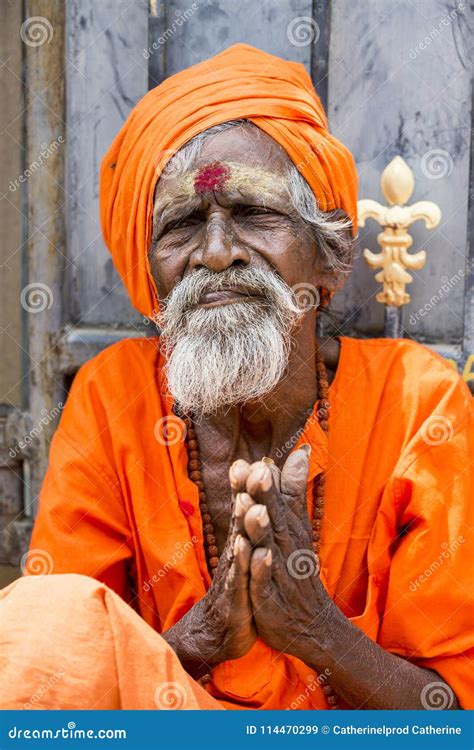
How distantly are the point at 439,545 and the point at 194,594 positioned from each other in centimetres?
65

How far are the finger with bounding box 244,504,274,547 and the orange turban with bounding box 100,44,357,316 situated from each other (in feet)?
2.79

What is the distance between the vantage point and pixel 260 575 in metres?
2.51

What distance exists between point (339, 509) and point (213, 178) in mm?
924

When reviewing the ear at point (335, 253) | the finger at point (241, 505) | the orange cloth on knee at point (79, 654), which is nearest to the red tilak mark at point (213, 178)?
the ear at point (335, 253)

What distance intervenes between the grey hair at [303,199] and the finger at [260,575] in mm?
886

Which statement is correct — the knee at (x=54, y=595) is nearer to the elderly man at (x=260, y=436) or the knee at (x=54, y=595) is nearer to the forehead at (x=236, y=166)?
the elderly man at (x=260, y=436)

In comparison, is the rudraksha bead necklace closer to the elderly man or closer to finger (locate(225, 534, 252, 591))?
the elderly man

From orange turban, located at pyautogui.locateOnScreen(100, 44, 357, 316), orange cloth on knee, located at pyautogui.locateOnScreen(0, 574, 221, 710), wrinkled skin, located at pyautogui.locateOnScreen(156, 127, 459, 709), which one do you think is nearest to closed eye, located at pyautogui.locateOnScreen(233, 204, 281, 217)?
wrinkled skin, located at pyautogui.locateOnScreen(156, 127, 459, 709)

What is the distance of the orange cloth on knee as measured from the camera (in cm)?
208

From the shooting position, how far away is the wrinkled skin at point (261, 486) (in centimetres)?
253

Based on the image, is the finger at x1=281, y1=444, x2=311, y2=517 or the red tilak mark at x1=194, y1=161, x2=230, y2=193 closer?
the finger at x1=281, y1=444, x2=311, y2=517

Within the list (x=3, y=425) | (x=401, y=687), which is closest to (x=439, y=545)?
(x=401, y=687)

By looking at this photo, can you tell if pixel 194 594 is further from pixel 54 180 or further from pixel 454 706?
pixel 54 180

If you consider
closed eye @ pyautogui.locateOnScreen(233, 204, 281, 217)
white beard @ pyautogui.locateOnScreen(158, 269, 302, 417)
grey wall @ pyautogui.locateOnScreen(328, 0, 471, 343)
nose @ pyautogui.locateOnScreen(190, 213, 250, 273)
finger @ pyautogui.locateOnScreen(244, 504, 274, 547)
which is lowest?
finger @ pyautogui.locateOnScreen(244, 504, 274, 547)
